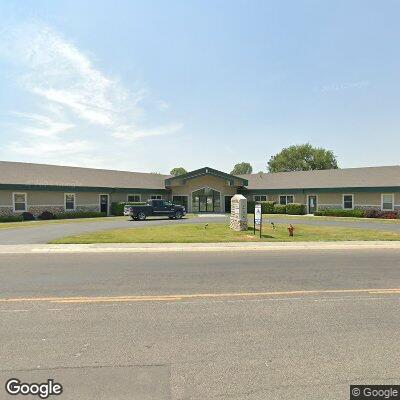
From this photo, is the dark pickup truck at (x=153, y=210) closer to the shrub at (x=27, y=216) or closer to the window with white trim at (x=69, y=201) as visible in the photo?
the window with white trim at (x=69, y=201)

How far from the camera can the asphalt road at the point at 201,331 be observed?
3943mm

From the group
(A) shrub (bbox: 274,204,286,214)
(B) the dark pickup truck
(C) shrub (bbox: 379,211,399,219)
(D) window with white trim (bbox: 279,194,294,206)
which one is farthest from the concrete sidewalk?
(D) window with white trim (bbox: 279,194,294,206)

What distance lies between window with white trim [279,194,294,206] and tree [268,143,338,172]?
4617 centimetres

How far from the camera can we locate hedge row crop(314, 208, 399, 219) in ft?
109

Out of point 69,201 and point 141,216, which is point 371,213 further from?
point 69,201

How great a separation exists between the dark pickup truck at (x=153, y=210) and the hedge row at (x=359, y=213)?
15.1 meters

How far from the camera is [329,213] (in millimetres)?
36219

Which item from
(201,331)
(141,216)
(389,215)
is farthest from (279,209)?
(201,331)

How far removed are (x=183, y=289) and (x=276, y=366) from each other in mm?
3972

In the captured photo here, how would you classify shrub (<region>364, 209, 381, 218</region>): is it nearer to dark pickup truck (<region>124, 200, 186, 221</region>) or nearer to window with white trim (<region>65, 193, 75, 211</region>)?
dark pickup truck (<region>124, 200, 186, 221</region>)

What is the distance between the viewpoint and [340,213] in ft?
117

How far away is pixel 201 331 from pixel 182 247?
995cm

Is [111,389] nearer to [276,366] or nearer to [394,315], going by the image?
[276,366]

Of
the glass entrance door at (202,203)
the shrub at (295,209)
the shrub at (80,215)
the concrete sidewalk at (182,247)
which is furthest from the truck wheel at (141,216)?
the shrub at (295,209)
